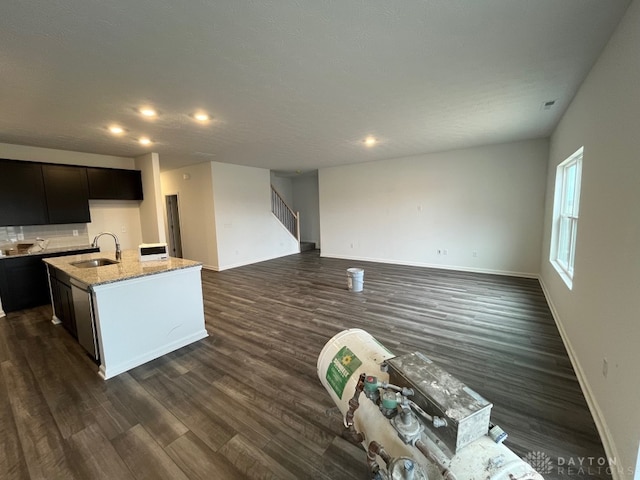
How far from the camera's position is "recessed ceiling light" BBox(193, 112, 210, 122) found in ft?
10.6

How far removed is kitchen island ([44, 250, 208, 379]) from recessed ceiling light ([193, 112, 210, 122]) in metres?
1.80

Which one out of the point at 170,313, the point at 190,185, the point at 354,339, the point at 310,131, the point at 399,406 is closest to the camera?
the point at 399,406

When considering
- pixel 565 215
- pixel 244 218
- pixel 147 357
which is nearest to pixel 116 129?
pixel 147 357

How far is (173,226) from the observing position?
7.75 meters

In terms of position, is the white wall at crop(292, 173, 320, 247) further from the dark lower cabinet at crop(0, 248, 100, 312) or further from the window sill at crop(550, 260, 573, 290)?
the window sill at crop(550, 260, 573, 290)

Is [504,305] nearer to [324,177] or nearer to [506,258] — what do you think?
[506,258]

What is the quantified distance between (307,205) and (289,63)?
25.3 ft

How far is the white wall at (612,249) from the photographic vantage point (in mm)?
1442

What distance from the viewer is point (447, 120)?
3.72m

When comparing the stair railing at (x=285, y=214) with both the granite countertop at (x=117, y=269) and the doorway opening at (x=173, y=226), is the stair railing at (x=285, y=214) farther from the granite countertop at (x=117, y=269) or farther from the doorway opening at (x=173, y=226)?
the granite countertop at (x=117, y=269)

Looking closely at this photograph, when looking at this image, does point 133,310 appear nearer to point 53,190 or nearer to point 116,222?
point 53,190

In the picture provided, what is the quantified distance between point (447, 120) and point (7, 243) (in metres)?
7.15

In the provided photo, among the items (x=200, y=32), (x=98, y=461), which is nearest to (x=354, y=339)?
(x=98, y=461)

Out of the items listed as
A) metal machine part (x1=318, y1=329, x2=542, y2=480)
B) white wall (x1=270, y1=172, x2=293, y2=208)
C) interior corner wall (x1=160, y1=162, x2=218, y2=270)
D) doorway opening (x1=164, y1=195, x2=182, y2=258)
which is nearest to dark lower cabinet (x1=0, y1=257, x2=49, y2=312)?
interior corner wall (x1=160, y1=162, x2=218, y2=270)
